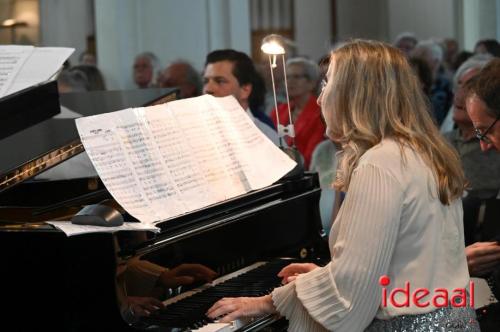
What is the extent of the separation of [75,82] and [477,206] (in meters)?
4.15

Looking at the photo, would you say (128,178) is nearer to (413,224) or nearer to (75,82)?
(413,224)

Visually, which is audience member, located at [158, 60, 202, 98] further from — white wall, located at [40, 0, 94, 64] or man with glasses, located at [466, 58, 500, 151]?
man with glasses, located at [466, 58, 500, 151]

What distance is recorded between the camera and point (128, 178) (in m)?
3.14

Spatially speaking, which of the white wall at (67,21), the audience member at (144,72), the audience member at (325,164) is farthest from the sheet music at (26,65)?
the white wall at (67,21)

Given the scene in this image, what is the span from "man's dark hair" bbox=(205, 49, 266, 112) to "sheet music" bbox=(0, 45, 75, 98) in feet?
5.40

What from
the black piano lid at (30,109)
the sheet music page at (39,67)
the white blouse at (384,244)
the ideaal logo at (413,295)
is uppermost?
the sheet music page at (39,67)

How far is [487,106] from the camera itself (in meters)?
3.55

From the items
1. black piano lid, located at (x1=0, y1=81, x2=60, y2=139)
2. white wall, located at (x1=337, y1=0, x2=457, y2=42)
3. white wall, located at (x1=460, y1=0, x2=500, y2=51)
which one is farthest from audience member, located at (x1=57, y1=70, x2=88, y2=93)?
white wall, located at (x1=337, y1=0, x2=457, y2=42)

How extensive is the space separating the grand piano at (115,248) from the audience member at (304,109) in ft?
7.35

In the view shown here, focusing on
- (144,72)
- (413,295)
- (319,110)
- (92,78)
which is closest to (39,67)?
(413,295)

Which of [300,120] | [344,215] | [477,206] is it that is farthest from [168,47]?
[344,215]

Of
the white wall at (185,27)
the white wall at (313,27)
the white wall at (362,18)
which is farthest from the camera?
the white wall at (362,18)

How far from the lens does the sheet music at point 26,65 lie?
3.64 metres

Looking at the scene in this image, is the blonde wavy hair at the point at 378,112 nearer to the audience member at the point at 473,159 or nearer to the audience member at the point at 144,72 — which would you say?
the audience member at the point at 473,159
